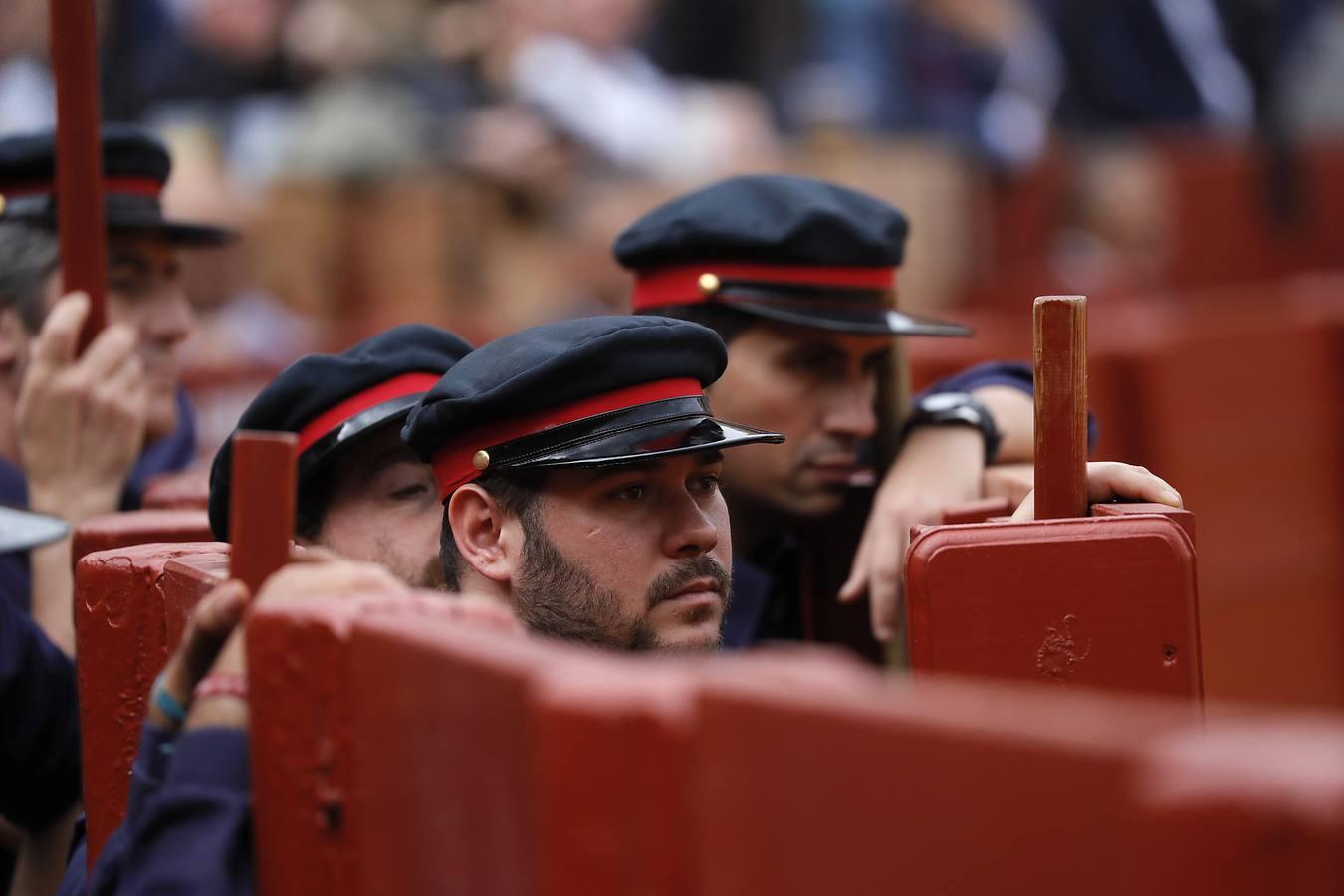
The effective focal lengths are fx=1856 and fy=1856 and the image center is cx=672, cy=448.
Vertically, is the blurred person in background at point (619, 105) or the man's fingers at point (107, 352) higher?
the blurred person in background at point (619, 105)

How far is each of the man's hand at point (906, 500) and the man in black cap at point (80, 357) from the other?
1.33 metres

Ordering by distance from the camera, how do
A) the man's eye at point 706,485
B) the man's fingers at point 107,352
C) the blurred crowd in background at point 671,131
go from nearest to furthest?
the man's eye at point 706,485, the man's fingers at point 107,352, the blurred crowd in background at point 671,131

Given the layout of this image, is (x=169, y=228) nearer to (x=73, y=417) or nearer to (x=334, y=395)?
(x=73, y=417)

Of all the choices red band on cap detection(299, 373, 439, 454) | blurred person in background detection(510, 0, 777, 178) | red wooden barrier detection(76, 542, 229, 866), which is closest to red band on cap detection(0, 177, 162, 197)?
red band on cap detection(299, 373, 439, 454)

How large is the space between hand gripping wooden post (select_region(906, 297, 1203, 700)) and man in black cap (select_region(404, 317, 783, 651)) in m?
0.32

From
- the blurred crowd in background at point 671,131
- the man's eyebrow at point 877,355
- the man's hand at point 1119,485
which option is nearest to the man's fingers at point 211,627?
the man's hand at point 1119,485

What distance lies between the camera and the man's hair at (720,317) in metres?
3.38

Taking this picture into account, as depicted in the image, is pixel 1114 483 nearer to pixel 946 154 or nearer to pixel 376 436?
pixel 376 436

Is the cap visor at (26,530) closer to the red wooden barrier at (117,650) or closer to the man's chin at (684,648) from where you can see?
the red wooden barrier at (117,650)

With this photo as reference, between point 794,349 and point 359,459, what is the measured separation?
854 millimetres

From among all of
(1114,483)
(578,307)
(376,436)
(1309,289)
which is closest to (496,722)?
(1114,483)

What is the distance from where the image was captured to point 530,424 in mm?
2447

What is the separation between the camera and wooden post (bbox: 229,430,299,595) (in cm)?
183

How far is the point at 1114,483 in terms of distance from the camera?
8.20 feet
